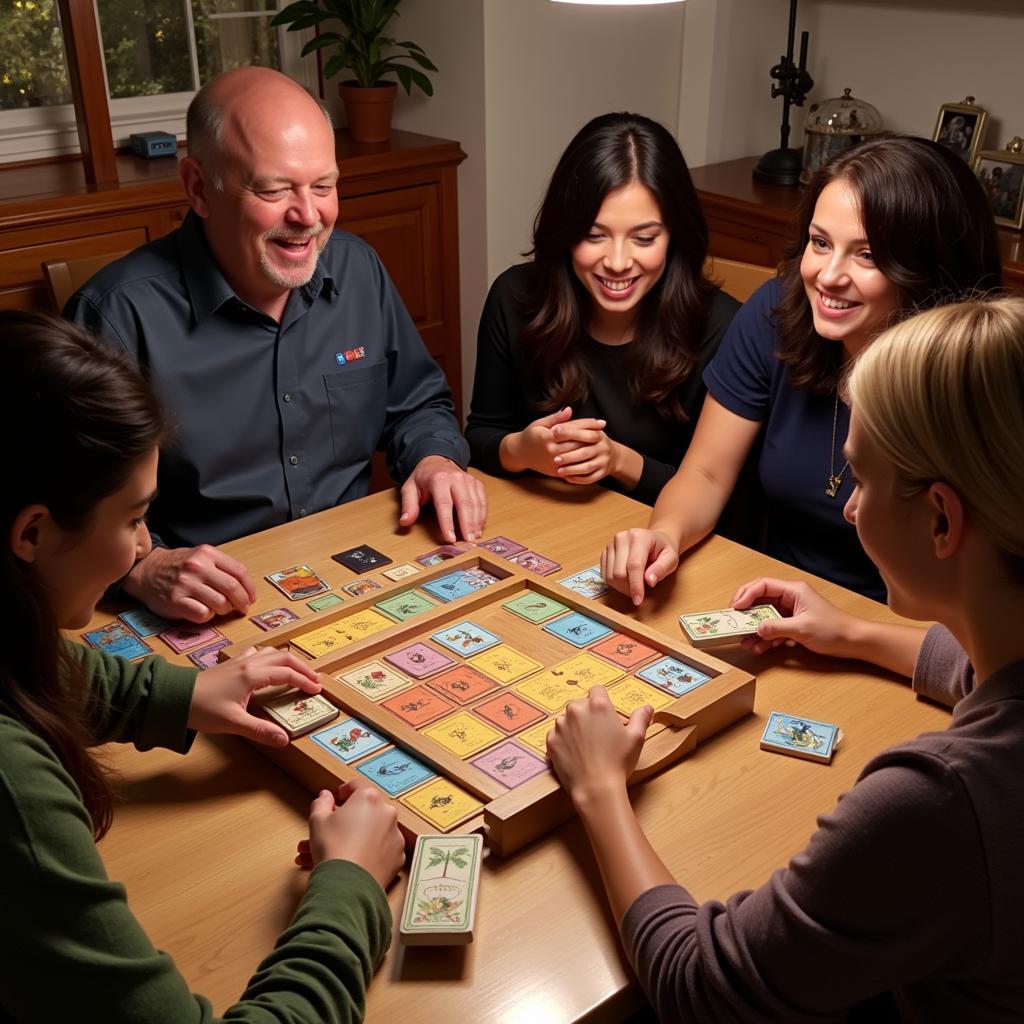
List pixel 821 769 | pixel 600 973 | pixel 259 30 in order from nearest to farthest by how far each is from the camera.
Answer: pixel 600 973 < pixel 821 769 < pixel 259 30

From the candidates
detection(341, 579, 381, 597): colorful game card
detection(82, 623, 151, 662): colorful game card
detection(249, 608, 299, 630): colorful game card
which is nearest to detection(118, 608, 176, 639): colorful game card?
detection(82, 623, 151, 662): colorful game card

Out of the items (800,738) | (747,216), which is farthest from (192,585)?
(747,216)

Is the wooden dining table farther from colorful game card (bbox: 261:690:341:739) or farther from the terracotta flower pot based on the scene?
the terracotta flower pot

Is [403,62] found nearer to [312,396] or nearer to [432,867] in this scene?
[312,396]

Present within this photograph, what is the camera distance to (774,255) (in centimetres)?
338

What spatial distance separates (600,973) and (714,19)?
3.52 meters

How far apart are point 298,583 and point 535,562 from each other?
0.37 m

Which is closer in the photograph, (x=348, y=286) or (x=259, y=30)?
(x=348, y=286)

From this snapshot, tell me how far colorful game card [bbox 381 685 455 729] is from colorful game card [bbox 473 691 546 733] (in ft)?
0.14

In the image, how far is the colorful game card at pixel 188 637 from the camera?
1.57 m

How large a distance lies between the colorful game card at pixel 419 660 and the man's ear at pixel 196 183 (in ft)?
3.39

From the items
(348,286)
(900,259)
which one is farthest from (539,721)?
(348,286)

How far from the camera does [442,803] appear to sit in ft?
4.05

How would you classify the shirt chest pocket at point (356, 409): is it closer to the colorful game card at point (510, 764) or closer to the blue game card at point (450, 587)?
the blue game card at point (450, 587)
